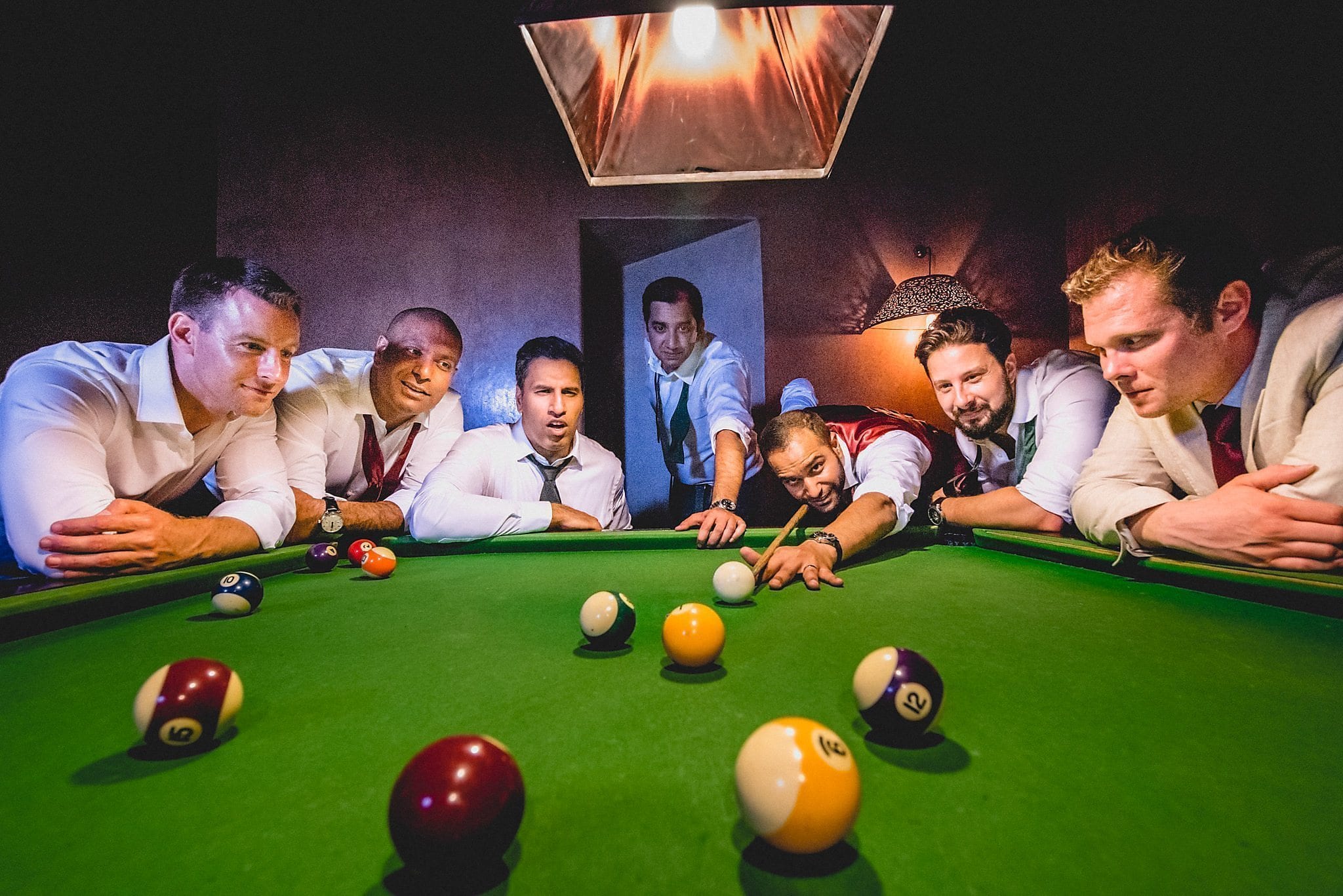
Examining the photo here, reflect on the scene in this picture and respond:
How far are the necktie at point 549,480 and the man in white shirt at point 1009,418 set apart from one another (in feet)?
7.18

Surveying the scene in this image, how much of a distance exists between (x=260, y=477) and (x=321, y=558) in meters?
0.74

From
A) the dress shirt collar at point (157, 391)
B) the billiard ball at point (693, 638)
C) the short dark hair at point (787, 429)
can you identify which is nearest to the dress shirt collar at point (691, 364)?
the short dark hair at point (787, 429)

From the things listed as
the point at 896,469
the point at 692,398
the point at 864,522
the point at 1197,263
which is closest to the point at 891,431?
the point at 896,469

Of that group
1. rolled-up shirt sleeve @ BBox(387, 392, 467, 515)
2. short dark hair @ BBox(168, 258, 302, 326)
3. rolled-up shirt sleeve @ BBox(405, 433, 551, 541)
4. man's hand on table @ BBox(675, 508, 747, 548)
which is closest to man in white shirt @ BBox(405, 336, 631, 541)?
rolled-up shirt sleeve @ BBox(405, 433, 551, 541)

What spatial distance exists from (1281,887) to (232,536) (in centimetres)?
271

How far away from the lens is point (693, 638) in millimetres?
1098

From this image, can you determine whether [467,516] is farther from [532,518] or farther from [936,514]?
[936,514]

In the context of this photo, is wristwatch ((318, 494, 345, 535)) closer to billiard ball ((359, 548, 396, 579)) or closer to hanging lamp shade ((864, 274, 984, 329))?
billiard ball ((359, 548, 396, 579))

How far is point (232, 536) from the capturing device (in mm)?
2271

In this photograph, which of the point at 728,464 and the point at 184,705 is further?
the point at 728,464

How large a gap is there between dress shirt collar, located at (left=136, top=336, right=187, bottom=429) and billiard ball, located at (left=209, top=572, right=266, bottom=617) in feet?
4.17

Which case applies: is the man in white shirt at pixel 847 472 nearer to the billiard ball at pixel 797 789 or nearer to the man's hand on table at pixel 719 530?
the man's hand on table at pixel 719 530

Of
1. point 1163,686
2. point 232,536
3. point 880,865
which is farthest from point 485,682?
point 232,536

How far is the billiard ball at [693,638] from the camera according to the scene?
1.10m
